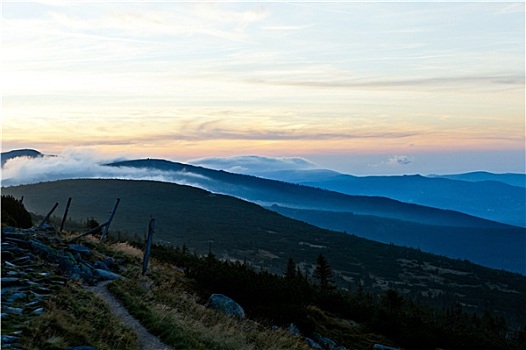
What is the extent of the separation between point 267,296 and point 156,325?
14.9 m

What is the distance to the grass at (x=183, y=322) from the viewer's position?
16062mm

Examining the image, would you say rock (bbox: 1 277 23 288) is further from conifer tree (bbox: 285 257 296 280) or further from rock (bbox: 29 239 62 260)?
conifer tree (bbox: 285 257 296 280)

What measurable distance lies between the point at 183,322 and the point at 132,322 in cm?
192

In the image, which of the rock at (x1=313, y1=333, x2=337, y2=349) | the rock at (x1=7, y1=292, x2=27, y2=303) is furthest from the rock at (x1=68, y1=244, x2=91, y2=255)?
the rock at (x1=313, y1=333, x2=337, y2=349)

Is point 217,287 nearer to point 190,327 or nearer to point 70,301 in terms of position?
point 190,327

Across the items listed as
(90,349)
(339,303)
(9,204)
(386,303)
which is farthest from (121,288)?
(386,303)

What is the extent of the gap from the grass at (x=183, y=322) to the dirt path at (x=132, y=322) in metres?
0.20

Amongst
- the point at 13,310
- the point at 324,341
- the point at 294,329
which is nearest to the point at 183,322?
the point at 13,310

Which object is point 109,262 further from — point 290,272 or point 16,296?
point 290,272

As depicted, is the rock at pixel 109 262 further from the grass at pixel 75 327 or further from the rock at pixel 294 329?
the rock at pixel 294 329

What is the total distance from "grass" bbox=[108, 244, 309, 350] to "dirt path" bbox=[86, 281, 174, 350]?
20 cm

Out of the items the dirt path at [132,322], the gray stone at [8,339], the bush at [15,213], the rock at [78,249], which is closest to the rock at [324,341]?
the dirt path at [132,322]

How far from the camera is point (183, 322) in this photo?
58.4ft

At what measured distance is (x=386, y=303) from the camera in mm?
60812
